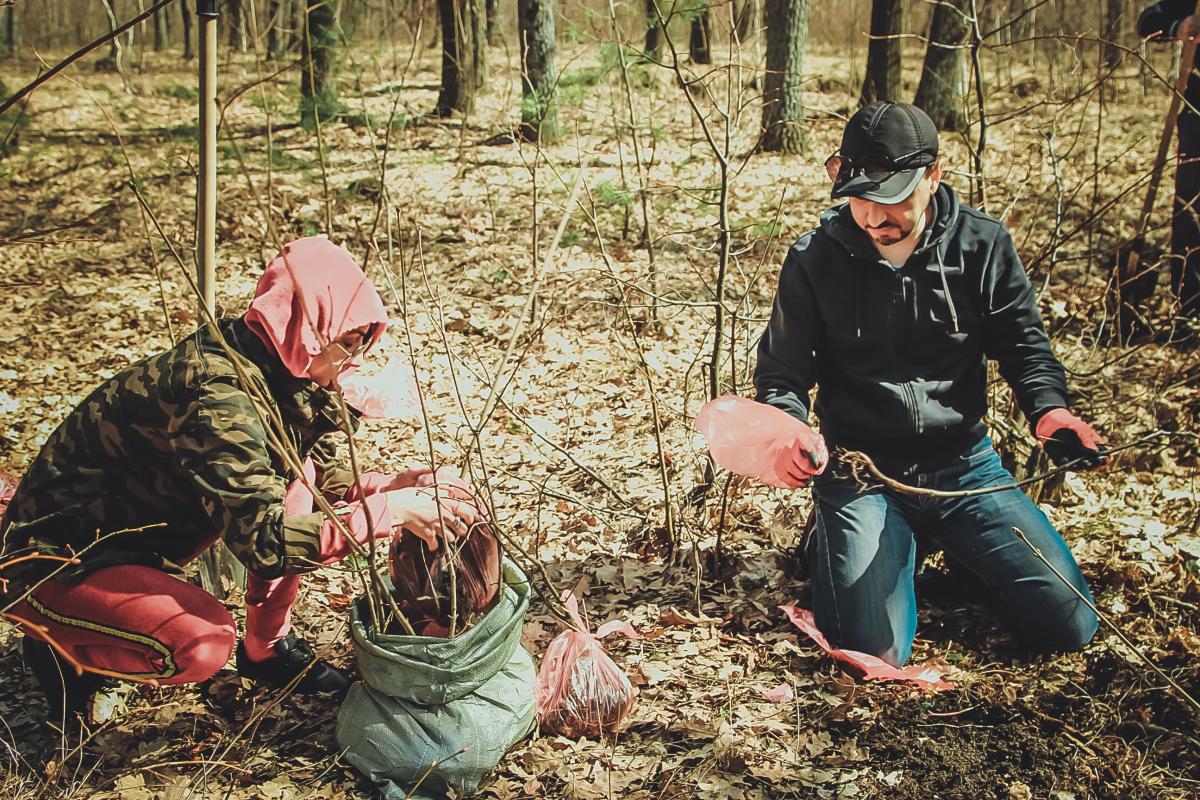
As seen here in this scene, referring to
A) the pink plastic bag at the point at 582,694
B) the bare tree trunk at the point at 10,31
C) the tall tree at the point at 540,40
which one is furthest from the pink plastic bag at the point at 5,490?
the bare tree trunk at the point at 10,31

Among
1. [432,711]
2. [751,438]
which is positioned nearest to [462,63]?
[751,438]

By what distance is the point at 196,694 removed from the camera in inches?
118

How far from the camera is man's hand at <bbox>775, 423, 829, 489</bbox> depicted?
9.34ft

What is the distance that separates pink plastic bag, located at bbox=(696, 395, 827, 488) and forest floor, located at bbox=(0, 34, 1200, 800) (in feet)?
1.90

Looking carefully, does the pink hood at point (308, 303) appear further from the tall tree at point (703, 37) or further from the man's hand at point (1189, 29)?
the man's hand at point (1189, 29)

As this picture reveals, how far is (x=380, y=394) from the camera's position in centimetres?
305

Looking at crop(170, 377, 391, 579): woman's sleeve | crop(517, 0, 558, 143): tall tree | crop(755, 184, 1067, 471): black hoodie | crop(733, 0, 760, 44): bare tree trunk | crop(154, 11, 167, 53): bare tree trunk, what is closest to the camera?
crop(170, 377, 391, 579): woman's sleeve

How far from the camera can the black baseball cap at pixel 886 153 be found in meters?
2.87

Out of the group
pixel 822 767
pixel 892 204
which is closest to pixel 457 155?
pixel 892 204

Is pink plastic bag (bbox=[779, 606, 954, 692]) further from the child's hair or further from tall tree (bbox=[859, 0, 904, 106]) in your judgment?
tall tree (bbox=[859, 0, 904, 106])

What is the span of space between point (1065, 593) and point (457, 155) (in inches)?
278

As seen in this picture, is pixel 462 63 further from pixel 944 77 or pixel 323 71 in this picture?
pixel 944 77

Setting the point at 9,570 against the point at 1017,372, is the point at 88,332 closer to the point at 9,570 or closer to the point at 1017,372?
the point at 9,570

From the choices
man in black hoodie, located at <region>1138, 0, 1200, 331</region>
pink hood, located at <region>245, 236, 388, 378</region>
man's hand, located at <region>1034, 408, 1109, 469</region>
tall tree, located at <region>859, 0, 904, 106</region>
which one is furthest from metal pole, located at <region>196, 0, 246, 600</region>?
tall tree, located at <region>859, 0, 904, 106</region>
